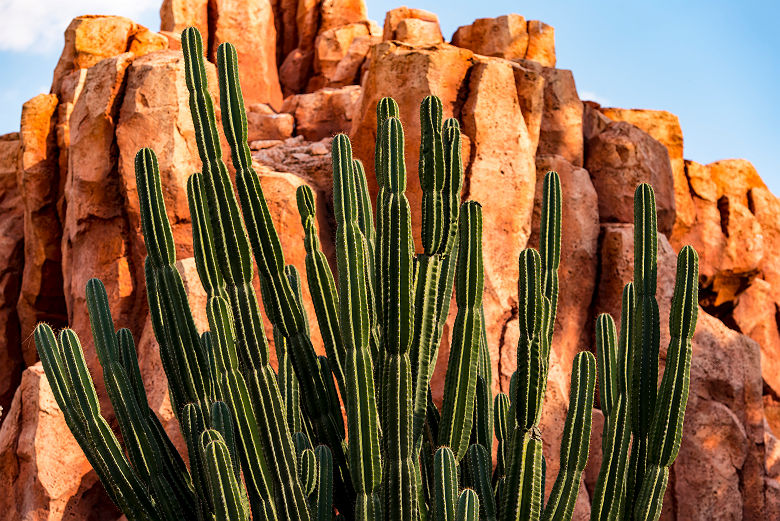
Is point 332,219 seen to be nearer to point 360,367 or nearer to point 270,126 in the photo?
point 270,126

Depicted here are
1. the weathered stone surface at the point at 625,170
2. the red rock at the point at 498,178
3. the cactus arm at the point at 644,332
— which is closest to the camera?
the cactus arm at the point at 644,332

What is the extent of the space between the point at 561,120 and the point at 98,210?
5.32 meters

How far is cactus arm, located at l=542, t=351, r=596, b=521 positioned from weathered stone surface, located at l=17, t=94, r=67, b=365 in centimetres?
821

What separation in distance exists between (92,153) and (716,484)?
731cm

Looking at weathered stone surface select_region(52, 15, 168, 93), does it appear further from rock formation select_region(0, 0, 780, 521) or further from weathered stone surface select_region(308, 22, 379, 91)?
weathered stone surface select_region(308, 22, 379, 91)

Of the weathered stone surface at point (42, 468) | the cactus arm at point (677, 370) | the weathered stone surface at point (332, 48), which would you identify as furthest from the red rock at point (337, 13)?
the cactus arm at point (677, 370)

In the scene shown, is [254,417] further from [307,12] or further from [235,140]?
[307,12]

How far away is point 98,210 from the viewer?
8672 millimetres

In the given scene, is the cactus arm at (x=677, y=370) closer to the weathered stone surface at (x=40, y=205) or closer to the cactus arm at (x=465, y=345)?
the cactus arm at (x=465, y=345)

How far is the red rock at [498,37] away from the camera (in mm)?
14094

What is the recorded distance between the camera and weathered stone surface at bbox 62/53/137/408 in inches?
334

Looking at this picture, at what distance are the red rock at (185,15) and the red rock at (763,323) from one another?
1030cm

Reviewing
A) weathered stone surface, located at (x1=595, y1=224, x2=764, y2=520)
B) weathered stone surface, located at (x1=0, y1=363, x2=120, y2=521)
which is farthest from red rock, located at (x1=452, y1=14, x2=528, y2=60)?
weathered stone surface, located at (x1=0, y1=363, x2=120, y2=521)

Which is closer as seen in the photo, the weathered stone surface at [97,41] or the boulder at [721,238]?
the weathered stone surface at [97,41]
